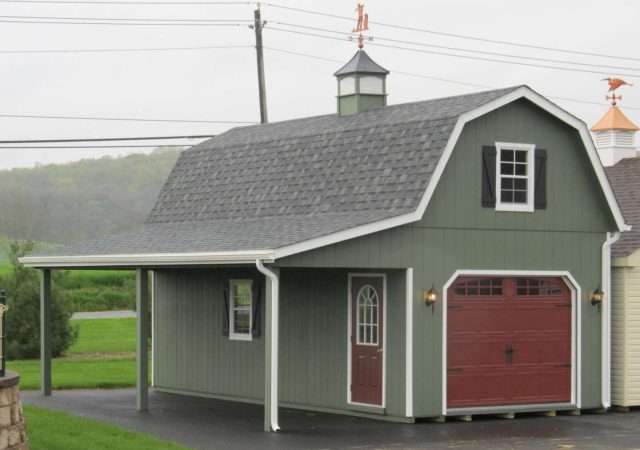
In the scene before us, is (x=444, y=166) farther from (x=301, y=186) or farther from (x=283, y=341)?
(x=283, y=341)

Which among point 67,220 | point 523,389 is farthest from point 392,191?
point 67,220

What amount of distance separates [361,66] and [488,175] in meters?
4.54

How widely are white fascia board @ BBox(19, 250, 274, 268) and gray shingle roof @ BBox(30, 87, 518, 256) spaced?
171 mm

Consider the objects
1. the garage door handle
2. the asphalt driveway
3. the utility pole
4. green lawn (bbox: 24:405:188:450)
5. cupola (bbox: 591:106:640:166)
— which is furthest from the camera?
the utility pole

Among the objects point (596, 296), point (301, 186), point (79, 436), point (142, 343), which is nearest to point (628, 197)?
point (596, 296)

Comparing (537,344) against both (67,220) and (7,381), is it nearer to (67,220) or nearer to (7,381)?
(7,381)

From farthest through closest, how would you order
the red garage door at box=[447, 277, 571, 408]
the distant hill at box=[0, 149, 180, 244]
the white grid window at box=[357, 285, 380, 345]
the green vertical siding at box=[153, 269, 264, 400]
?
the distant hill at box=[0, 149, 180, 244]
the green vertical siding at box=[153, 269, 264, 400]
the red garage door at box=[447, 277, 571, 408]
the white grid window at box=[357, 285, 380, 345]

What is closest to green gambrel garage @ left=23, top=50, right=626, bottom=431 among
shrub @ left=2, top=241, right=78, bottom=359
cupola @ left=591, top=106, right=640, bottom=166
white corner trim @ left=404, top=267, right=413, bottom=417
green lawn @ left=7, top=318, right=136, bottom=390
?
white corner trim @ left=404, top=267, right=413, bottom=417

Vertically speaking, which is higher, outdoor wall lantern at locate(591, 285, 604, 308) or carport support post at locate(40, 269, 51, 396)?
outdoor wall lantern at locate(591, 285, 604, 308)

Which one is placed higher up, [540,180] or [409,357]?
[540,180]

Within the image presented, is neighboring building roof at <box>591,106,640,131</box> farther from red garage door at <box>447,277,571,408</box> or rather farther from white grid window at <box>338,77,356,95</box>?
red garage door at <box>447,277,571,408</box>

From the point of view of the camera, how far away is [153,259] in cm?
1941

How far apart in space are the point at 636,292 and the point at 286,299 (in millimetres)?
5745

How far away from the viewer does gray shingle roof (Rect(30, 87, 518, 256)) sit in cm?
1903
